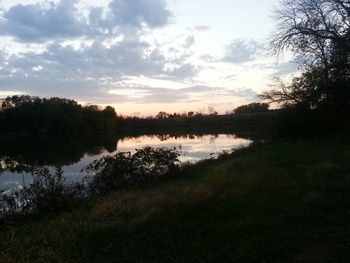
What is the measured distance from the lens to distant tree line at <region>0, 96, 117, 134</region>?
10619 cm

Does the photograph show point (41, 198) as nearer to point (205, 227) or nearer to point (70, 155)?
point (205, 227)

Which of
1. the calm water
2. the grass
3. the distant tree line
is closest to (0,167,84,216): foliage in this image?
the grass

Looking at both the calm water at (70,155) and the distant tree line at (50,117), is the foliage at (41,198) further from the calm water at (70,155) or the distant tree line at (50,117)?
the distant tree line at (50,117)

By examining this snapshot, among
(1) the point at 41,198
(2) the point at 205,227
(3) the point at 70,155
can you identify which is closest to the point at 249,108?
(3) the point at 70,155

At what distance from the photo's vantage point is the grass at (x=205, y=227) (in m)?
6.63

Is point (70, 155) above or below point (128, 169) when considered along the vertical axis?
below

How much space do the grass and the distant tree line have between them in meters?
98.9

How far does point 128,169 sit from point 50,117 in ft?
315

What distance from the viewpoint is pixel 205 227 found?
320 inches

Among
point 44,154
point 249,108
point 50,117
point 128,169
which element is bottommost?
point 44,154

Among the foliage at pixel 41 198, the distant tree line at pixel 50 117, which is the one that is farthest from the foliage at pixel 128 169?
the distant tree line at pixel 50 117

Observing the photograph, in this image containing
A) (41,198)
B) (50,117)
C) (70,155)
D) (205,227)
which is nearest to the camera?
(205,227)

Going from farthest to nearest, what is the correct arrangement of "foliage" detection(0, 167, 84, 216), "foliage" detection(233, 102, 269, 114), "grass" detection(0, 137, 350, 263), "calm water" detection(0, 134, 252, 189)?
1. "foliage" detection(233, 102, 269, 114)
2. "calm water" detection(0, 134, 252, 189)
3. "foliage" detection(0, 167, 84, 216)
4. "grass" detection(0, 137, 350, 263)

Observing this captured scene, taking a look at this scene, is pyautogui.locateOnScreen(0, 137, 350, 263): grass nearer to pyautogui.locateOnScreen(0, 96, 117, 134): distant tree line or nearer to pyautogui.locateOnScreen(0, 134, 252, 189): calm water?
pyautogui.locateOnScreen(0, 134, 252, 189): calm water
